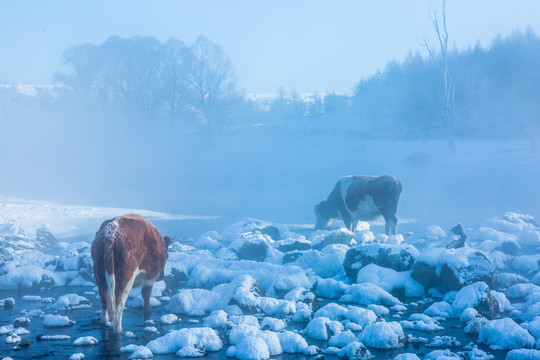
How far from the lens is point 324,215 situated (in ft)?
56.4

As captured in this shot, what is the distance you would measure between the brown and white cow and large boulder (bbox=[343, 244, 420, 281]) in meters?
4.11

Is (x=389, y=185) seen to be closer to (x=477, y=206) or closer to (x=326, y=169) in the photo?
(x=477, y=206)

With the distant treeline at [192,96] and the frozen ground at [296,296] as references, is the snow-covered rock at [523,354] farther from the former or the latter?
the distant treeline at [192,96]

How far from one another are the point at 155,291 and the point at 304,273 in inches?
102

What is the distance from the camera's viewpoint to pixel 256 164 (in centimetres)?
3888

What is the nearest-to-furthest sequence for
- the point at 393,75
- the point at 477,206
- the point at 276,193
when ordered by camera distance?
1. the point at 477,206
2. the point at 276,193
3. the point at 393,75

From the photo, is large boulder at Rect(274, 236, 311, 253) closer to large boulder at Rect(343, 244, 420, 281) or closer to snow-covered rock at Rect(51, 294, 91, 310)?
large boulder at Rect(343, 244, 420, 281)

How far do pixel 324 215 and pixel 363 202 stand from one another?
1.93 m


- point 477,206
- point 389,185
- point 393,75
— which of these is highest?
point 393,75

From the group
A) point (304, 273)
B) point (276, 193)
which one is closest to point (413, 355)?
point (304, 273)

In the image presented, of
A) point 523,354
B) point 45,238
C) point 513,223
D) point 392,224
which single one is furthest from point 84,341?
point 513,223

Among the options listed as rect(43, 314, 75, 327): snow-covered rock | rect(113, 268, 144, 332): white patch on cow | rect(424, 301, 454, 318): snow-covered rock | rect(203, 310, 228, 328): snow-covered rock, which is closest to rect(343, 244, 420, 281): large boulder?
rect(424, 301, 454, 318): snow-covered rock

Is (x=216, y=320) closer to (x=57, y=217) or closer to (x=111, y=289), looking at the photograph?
(x=111, y=289)

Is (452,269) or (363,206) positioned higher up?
(363,206)
